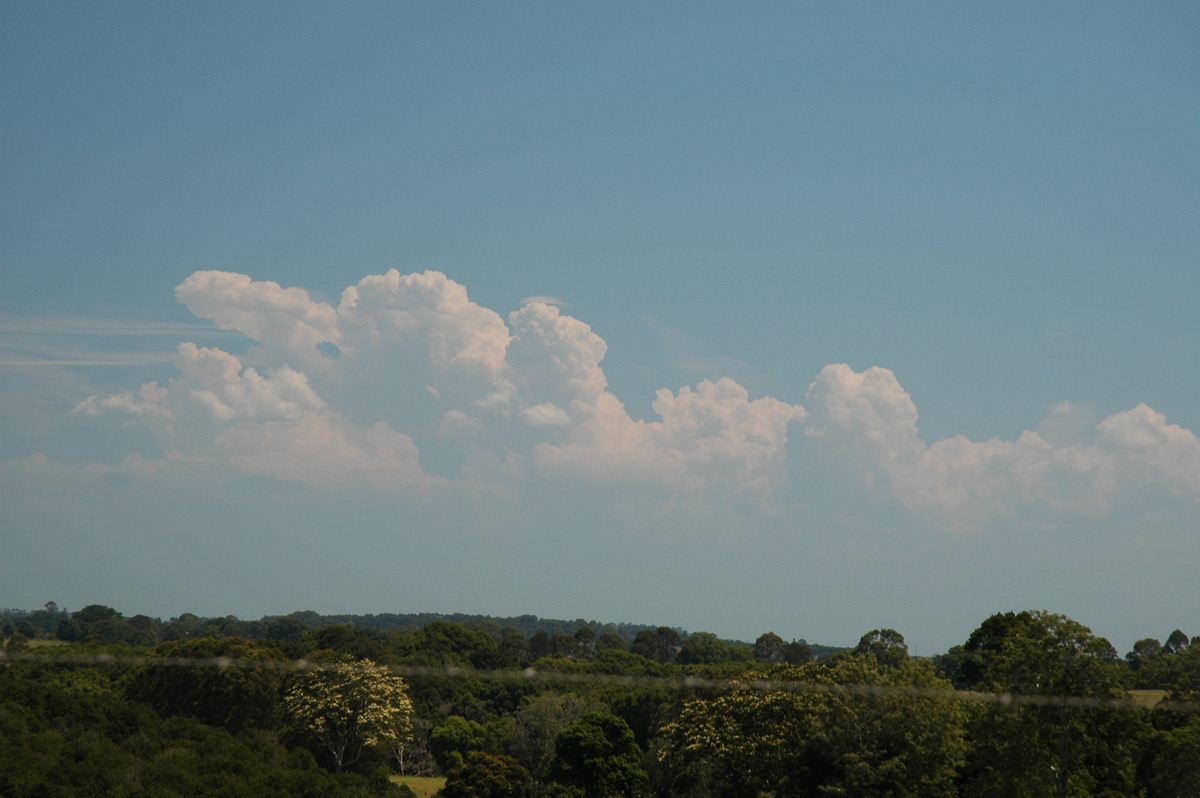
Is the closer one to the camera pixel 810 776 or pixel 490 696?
pixel 810 776

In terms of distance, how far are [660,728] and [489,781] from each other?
1131 centimetres

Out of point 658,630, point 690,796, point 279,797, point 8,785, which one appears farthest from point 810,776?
point 658,630

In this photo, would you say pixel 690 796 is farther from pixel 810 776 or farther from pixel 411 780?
pixel 411 780

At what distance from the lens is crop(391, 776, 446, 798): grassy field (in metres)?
66.8

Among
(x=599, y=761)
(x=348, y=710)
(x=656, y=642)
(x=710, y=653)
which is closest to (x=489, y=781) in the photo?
(x=599, y=761)

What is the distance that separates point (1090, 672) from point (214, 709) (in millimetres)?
58683

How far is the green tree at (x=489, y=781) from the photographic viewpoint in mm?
60000

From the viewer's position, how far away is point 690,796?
53406 millimetres

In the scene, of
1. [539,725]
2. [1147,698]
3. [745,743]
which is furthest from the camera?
[539,725]

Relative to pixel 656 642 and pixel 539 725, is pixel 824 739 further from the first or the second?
pixel 656 642

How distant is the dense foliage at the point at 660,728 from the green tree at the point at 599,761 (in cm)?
12

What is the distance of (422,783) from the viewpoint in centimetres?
7150

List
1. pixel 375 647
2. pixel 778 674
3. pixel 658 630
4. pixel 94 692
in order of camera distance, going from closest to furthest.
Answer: pixel 778 674 → pixel 94 692 → pixel 375 647 → pixel 658 630

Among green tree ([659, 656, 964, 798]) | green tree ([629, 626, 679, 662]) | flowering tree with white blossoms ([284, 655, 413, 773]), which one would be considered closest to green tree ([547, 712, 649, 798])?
green tree ([659, 656, 964, 798])
